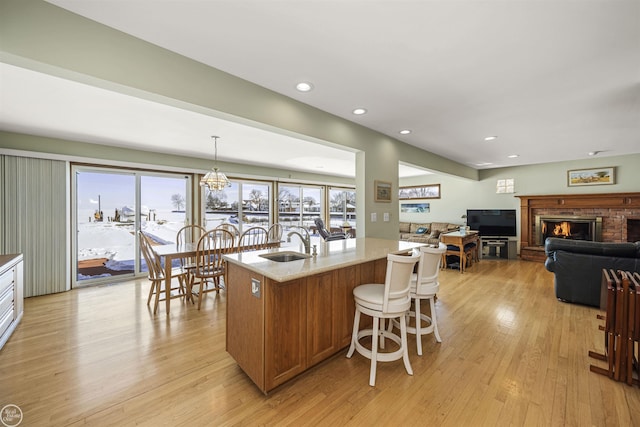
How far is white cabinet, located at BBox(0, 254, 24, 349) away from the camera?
2.47 m

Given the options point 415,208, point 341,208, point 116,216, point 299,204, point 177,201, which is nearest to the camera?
point 116,216

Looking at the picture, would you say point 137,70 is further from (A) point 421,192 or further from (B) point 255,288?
(A) point 421,192

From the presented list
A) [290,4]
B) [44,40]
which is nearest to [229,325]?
[44,40]

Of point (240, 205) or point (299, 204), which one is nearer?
point (240, 205)

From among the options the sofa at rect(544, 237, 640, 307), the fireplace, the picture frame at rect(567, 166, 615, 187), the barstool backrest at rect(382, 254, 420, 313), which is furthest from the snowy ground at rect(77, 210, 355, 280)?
the picture frame at rect(567, 166, 615, 187)

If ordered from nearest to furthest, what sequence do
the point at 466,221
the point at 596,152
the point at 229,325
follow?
the point at 229,325, the point at 596,152, the point at 466,221

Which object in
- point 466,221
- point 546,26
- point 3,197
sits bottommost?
point 466,221

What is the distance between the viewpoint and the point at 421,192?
866cm

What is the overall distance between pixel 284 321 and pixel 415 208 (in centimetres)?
794

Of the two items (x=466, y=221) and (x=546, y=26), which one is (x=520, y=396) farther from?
(x=466, y=221)

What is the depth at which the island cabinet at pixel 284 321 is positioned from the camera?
1.76m

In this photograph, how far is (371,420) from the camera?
157 cm

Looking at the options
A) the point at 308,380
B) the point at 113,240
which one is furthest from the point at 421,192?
the point at 113,240

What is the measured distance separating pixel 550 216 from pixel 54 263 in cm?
1023
